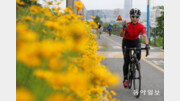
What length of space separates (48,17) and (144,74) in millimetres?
5432

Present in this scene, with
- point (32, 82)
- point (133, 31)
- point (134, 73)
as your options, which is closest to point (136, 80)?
point (134, 73)

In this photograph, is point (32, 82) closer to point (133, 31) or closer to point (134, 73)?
point (133, 31)

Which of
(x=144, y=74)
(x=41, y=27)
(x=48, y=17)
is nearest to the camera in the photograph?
(x=41, y=27)

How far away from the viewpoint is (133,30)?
5680 mm

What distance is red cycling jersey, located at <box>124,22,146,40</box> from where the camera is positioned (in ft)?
18.5

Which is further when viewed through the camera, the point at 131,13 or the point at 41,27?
the point at 131,13

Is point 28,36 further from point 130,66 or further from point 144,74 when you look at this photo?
point 144,74

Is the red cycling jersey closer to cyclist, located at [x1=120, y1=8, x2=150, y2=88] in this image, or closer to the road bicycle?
cyclist, located at [x1=120, y1=8, x2=150, y2=88]

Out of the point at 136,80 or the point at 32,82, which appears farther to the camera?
the point at 136,80

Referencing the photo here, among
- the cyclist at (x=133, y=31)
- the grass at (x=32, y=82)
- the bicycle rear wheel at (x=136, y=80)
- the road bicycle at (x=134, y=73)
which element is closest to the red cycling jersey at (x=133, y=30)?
the cyclist at (x=133, y=31)

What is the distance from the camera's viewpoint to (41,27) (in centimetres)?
279

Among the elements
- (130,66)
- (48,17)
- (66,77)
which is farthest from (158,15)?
(66,77)

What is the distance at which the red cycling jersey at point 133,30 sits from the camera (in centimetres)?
562

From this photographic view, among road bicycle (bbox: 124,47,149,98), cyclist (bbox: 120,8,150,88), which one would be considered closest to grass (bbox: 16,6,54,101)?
cyclist (bbox: 120,8,150,88)
